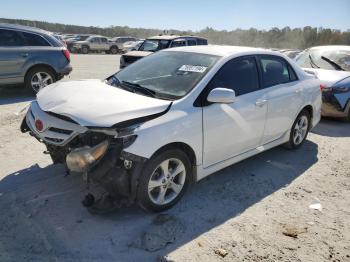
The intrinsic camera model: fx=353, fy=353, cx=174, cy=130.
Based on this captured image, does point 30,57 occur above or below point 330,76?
above

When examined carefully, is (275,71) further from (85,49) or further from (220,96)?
(85,49)

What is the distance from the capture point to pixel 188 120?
143 inches

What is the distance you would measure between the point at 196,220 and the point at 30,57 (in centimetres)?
695

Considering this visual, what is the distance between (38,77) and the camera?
906 centimetres

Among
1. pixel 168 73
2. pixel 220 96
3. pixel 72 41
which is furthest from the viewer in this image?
pixel 72 41

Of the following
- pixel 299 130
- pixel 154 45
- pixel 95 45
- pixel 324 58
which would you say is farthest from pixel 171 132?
pixel 95 45

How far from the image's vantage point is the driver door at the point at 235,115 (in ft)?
12.9

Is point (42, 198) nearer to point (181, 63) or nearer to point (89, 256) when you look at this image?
point (89, 256)

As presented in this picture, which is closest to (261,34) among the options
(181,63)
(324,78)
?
(324,78)

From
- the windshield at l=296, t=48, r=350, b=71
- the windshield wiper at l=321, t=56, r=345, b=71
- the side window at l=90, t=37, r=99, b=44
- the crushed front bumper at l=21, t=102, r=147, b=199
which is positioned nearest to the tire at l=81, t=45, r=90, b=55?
the side window at l=90, t=37, r=99, b=44

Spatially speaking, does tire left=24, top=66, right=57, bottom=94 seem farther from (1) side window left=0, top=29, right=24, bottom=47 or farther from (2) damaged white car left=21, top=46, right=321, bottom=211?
(2) damaged white car left=21, top=46, right=321, bottom=211

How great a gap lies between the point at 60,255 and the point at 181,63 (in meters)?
2.58

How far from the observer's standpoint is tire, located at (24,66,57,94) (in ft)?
29.2

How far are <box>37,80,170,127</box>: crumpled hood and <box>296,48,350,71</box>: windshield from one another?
6.11 meters
